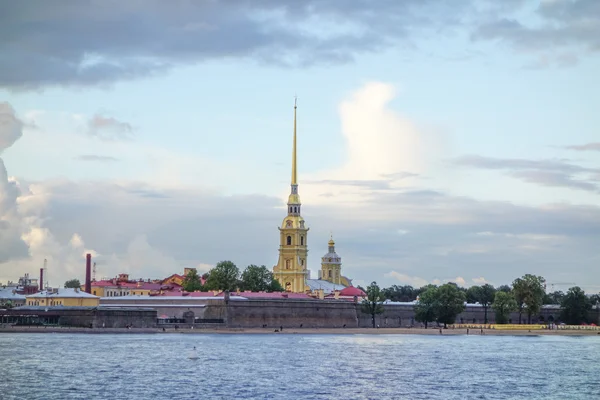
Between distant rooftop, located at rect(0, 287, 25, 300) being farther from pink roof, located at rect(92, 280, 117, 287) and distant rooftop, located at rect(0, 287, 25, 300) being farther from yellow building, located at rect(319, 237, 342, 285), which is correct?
yellow building, located at rect(319, 237, 342, 285)

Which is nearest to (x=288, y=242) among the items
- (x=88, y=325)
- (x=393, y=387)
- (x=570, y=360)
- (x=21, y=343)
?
(x=88, y=325)

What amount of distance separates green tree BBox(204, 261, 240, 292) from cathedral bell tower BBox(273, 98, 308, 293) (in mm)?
13849

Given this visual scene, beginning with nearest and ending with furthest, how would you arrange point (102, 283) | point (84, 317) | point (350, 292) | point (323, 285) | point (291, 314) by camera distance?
1. point (84, 317)
2. point (291, 314)
3. point (102, 283)
4. point (350, 292)
5. point (323, 285)

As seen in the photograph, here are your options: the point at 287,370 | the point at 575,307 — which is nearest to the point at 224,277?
the point at 575,307

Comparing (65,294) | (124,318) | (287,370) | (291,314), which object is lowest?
(287,370)

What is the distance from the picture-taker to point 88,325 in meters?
96.7

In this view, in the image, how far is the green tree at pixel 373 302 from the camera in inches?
4520

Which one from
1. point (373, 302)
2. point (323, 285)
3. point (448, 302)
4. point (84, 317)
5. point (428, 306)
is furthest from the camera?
point (323, 285)

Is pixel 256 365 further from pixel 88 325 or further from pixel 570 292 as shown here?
pixel 570 292

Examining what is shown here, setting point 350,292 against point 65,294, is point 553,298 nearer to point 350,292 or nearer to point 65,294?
point 350,292

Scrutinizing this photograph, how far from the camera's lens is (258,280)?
130250mm

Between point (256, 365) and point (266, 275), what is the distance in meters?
72.9

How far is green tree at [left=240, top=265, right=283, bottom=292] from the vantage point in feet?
422

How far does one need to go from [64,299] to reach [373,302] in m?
32.9
